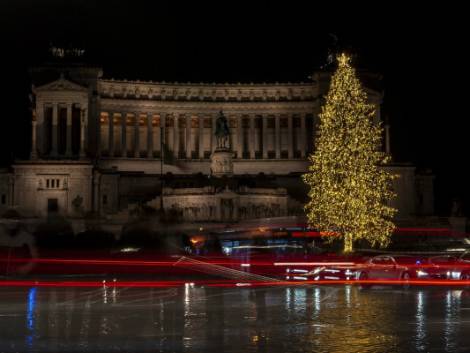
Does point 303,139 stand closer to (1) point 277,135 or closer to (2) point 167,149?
(1) point 277,135

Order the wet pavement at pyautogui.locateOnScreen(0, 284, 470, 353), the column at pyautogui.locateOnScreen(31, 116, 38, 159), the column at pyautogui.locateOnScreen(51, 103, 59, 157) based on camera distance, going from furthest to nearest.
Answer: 1. the column at pyautogui.locateOnScreen(51, 103, 59, 157)
2. the column at pyautogui.locateOnScreen(31, 116, 38, 159)
3. the wet pavement at pyautogui.locateOnScreen(0, 284, 470, 353)

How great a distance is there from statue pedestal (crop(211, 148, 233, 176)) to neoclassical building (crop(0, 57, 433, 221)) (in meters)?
0.30

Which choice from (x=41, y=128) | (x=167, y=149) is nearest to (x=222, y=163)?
(x=167, y=149)

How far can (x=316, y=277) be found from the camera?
4091 centimetres

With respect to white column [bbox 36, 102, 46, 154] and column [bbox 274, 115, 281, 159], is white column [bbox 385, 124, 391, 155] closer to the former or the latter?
column [bbox 274, 115, 281, 159]

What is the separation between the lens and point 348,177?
55.4 metres

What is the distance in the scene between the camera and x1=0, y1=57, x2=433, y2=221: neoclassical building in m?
93.8

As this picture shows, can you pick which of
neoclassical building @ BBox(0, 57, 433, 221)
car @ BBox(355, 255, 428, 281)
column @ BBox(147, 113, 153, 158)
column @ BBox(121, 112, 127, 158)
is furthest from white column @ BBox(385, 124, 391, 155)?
car @ BBox(355, 255, 428, 281)

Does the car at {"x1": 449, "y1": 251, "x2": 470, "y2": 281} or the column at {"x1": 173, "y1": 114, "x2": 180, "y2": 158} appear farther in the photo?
the column at {"x1": 173, "y1": 114, "x2": 180, "y2": 158}

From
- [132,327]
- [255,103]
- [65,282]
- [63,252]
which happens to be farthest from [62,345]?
[255,103]

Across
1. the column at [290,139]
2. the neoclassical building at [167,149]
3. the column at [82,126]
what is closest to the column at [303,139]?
the neoclassical building at [167,149]

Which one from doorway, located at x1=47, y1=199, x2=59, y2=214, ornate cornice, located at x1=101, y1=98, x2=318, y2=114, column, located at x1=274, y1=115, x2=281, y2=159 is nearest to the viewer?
doorway, located at x1=47, y1=199, x2=59, y2=214

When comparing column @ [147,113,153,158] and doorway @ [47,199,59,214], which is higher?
column @ [147,113,153,158]

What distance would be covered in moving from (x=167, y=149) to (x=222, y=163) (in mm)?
13741
